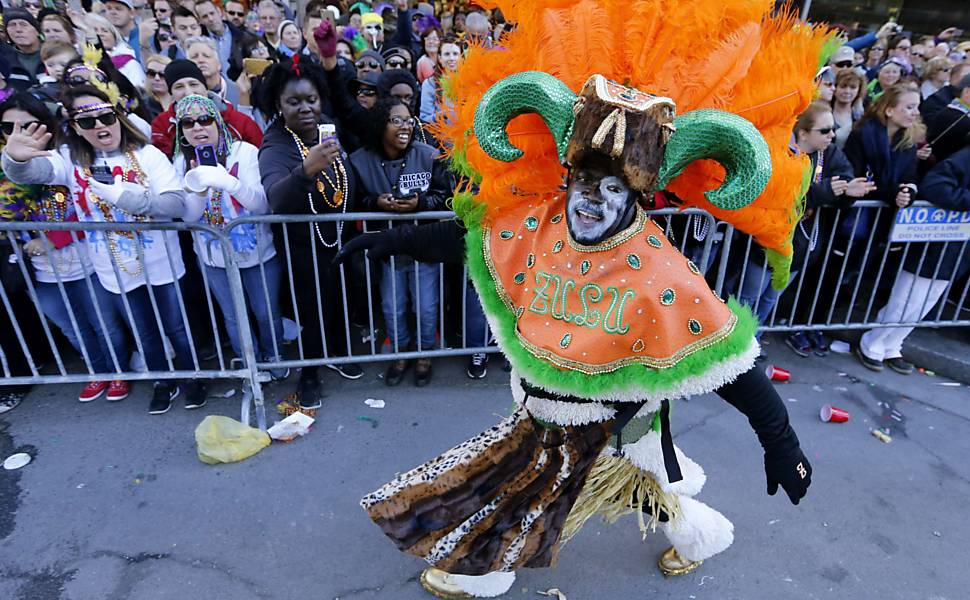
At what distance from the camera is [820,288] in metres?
4.81

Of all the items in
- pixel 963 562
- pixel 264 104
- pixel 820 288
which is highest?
pixel 264 104

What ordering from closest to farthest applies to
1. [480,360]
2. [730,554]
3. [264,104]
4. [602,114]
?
[602,114], [730,554], [264,104], [480,360]

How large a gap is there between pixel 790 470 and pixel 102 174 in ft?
12.0

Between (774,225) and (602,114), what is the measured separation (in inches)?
26.8

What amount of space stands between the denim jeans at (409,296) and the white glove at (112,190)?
1522 mm

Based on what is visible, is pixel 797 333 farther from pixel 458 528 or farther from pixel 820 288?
pixel 458 528

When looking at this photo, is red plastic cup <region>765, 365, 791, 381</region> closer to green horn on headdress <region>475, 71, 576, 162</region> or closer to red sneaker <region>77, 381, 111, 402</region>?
green horn on headdress <region>475, 71, 576, 162</region>

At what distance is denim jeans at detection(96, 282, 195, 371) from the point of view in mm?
3664

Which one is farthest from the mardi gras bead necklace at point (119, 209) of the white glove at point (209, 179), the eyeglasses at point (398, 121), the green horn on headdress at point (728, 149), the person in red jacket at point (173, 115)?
the green horn on headdress at point (728, 149)

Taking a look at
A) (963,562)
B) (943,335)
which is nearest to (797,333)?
(943,335)

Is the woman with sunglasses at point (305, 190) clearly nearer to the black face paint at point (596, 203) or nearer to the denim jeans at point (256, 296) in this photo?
the denim jeans at point (256, 296)

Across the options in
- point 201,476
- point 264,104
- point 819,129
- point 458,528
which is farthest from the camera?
point 819,129

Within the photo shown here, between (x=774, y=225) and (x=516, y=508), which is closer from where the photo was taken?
(x=774, y=225)

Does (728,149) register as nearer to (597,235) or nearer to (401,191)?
(597,235)
